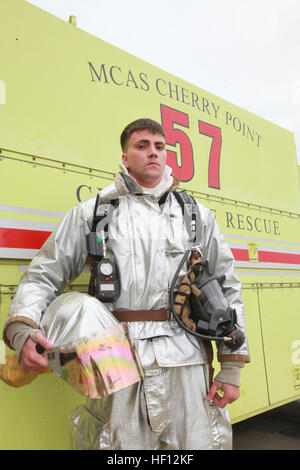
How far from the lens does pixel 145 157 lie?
5.91 ft

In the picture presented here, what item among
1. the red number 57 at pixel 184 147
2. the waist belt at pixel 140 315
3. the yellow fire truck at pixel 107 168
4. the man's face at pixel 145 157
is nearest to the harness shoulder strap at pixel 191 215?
the man's face at pixel 145 157

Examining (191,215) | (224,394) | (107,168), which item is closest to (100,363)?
(224,394)

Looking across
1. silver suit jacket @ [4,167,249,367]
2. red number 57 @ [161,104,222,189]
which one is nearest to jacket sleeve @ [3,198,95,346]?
silver suit jacket @ [4,167,249,367]

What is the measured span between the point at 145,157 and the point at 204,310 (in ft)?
2.39

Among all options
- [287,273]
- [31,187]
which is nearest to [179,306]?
[31,187]

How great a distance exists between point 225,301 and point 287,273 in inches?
76.5

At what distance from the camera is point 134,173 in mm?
1846

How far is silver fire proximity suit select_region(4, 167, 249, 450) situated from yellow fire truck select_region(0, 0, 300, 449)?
0.93ft

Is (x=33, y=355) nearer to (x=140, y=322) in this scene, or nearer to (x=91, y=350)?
(x=91, y=350)

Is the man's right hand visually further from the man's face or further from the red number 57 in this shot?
the red number 57

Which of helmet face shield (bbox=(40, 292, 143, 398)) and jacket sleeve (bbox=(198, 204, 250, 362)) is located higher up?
jacket sleeve (bbox=(198, 204, 250, 362))

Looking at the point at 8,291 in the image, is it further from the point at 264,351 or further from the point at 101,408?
the point at 264,351

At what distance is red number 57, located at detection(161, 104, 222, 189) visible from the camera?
2.68 meters

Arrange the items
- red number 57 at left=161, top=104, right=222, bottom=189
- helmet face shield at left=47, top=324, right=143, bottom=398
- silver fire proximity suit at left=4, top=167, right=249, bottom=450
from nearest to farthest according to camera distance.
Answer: helmet face shield at left=47, top=324, right=143, bottom=398, silver fire proximity suit at left=4, top=167, right=249, bottom=450, red number 57 at left=161, top=104, right=222, bottom=189
